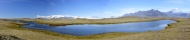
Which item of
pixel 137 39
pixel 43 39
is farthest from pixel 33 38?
pixel 137 39

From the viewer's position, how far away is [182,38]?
42.3 m

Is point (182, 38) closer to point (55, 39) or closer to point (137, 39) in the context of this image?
point (137, 39)

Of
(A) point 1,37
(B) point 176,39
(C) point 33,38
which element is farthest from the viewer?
(C) point 33,38

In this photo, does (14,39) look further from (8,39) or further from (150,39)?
(150,39)

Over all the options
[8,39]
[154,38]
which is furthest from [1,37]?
[154,38]

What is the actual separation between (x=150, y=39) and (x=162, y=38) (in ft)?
6.57

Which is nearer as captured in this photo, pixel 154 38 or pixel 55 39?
pixel 154 38

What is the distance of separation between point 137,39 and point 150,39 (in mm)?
2116

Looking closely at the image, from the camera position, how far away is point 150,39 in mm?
42844

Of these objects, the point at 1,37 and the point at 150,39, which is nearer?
the point at 1,37

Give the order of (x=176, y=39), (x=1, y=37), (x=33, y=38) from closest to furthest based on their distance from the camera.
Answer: (x=1, y=37) < (x=176, y=39) < (x=33, y=38)

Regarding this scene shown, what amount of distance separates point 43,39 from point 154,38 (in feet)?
62.4

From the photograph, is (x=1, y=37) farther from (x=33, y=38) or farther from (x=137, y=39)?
(x=137, y=39)

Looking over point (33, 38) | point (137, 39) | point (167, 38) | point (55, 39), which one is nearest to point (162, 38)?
point (167, 38)
